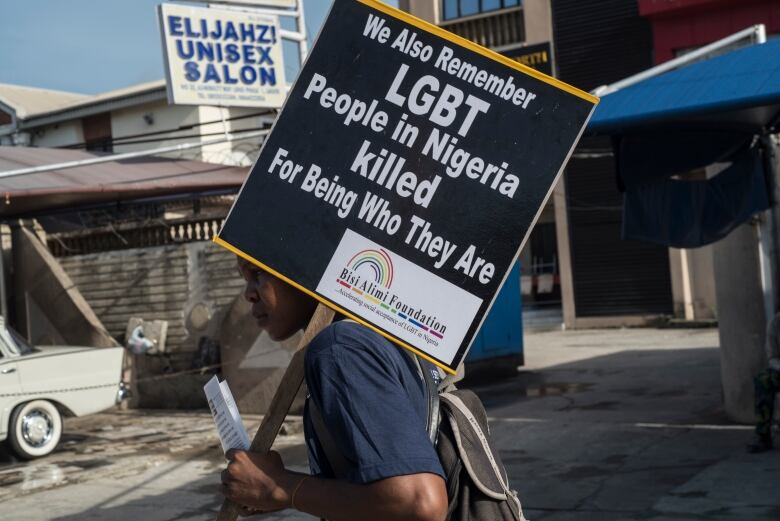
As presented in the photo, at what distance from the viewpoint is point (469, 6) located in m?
25.4

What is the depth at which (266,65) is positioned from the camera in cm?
1550

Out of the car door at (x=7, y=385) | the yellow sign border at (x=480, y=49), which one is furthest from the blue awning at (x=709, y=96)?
the car door at (x=7, y=385)

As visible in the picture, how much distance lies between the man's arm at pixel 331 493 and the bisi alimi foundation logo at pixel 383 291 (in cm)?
40

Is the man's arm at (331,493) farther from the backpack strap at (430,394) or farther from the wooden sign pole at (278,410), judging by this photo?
the backpack strap at (430,394)

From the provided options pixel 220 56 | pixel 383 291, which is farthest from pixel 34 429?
pixel 383 291

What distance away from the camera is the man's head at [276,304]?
2305 mm

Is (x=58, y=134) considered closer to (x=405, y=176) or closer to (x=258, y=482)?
(x=405, y=176)

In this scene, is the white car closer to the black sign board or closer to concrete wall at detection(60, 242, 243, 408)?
concrete wall at detection(60, 242, 243, 408)

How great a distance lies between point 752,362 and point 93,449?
715 centimetres

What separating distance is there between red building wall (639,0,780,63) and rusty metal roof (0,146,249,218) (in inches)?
427

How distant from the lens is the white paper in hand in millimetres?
2250

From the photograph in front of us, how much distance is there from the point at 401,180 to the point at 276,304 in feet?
1.37

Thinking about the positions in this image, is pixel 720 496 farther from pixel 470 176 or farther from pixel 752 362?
pixel 470 176

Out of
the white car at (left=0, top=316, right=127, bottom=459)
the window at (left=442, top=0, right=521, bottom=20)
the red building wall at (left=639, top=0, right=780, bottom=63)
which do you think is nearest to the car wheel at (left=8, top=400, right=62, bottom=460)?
the white car at (left=0, top=316, right=127, bottom=459)
